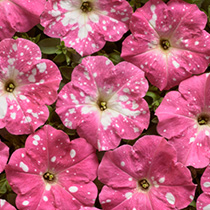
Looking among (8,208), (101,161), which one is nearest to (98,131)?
(101,161)

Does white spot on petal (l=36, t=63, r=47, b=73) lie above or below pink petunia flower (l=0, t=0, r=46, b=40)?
below

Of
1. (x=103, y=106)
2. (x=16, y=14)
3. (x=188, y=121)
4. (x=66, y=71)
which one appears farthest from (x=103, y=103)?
(x=16, y=14)

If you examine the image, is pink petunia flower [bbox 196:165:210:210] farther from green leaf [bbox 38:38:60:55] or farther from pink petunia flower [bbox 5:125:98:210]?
green leaf [bbox 38:38:60:55]

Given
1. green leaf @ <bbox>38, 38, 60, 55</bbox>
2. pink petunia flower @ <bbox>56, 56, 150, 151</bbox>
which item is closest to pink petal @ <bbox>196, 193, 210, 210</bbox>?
pink petunia flower @ <bbox>56, 56, 150, 151</bbox>

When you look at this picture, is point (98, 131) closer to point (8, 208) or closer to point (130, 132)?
point (130, 132)

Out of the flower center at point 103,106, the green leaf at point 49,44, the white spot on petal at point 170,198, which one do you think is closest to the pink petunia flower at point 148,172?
the white spot on petal at point 170,198
